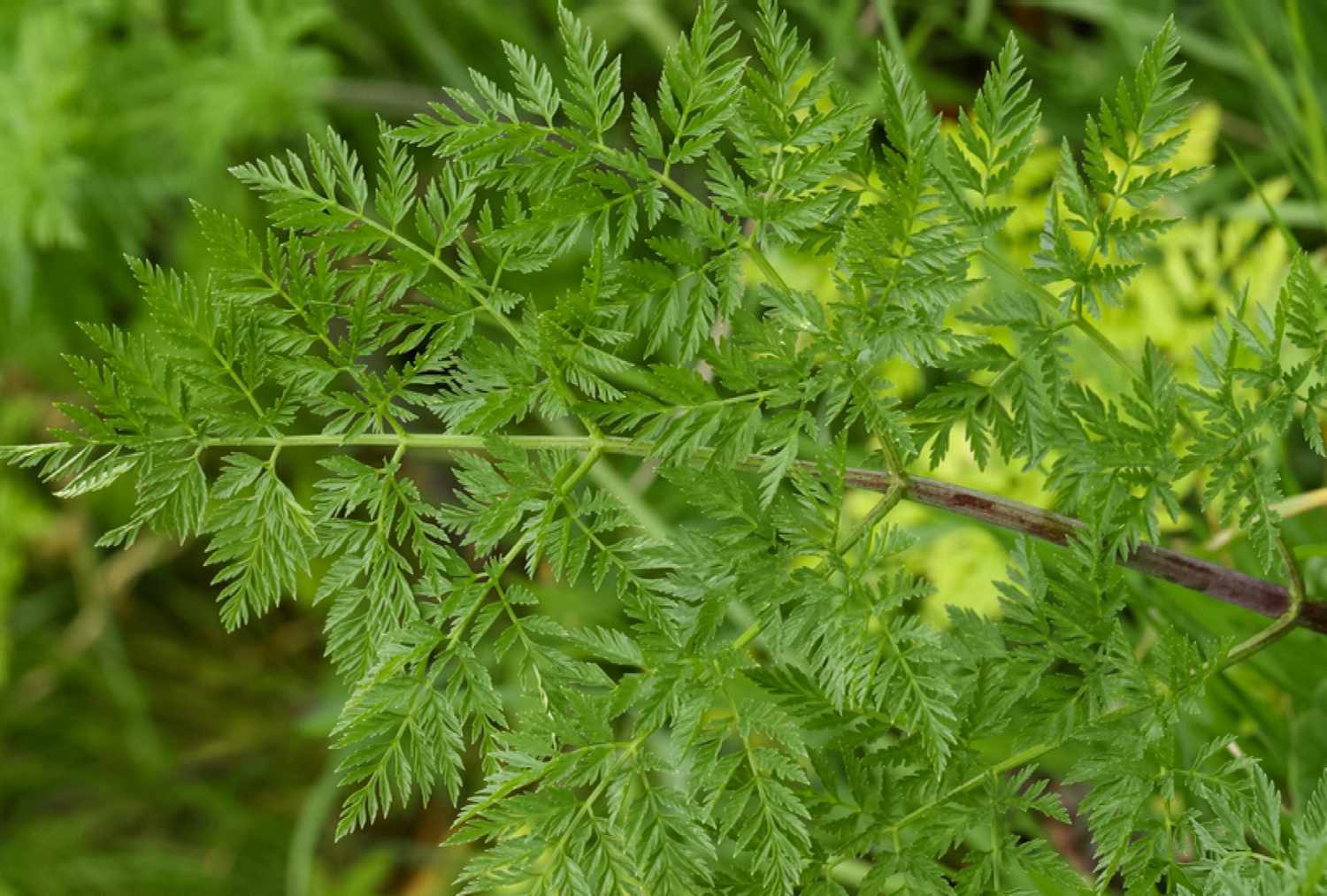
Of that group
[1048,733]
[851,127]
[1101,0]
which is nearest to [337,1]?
[1101,0]

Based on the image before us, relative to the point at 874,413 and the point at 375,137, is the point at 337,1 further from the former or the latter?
the point at 874,413

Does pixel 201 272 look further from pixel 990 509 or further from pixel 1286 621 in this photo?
pixel 1286 621

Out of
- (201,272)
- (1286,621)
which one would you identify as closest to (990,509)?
(1286,621)

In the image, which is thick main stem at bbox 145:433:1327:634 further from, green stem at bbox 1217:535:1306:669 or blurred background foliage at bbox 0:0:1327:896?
blurred background foliage at bbox 0:0:1327:896

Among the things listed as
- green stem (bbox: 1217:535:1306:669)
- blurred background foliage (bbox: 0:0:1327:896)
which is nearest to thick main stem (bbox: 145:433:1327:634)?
green stem (bbox: 1217:535:1306:669)

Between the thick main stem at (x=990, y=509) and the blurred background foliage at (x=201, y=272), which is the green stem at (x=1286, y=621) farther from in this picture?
the blurred background foliage at (x=201, y=272)
